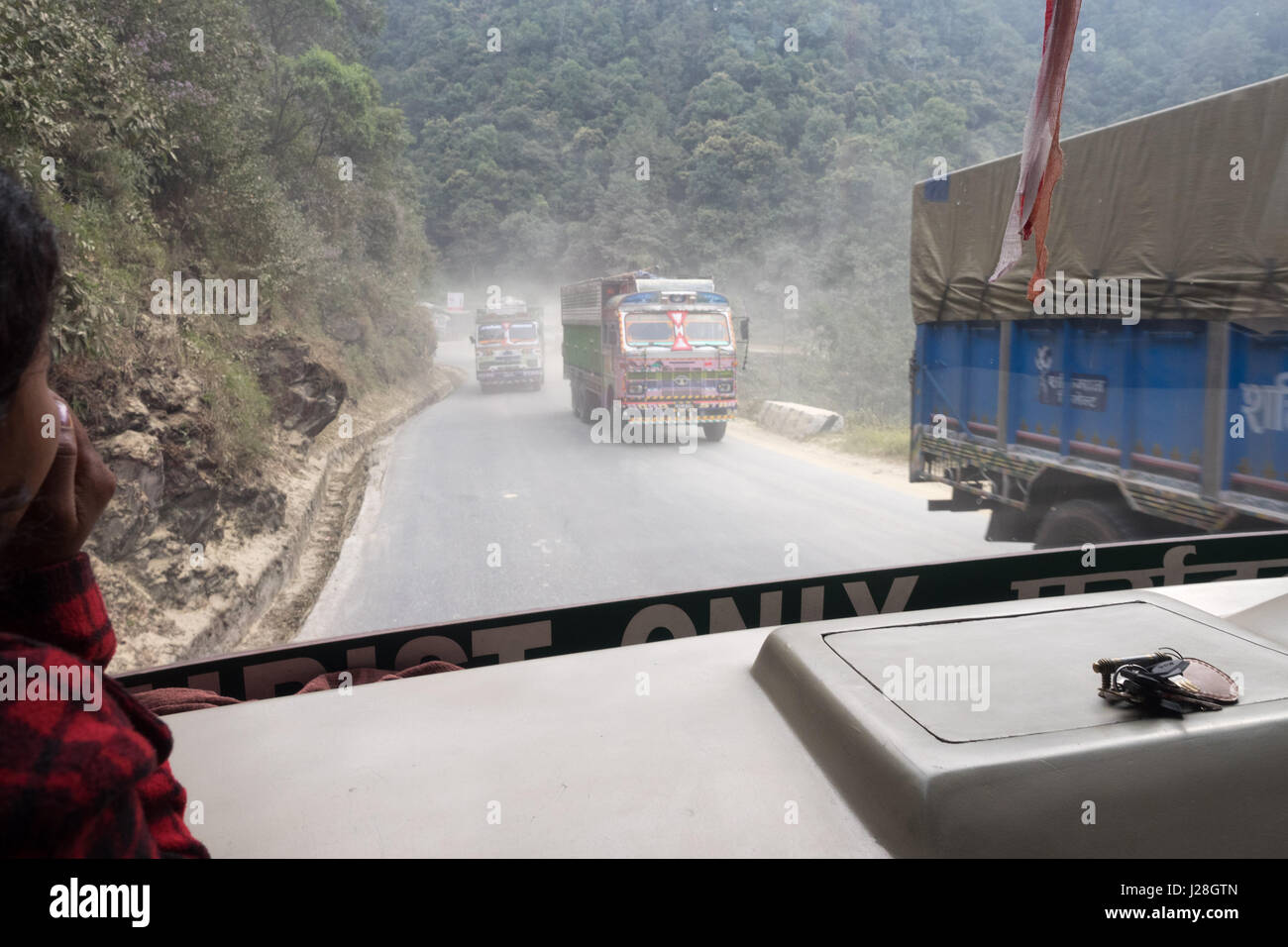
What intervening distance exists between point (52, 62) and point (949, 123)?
54.4ft

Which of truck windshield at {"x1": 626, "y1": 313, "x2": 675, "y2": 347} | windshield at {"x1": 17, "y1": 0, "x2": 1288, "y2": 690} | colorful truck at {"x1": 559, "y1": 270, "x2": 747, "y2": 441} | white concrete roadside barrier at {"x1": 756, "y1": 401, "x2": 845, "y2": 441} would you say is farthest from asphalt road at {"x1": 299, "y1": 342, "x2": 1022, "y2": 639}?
truck windshield at {"x1": 626, "y1": 313, "x2": 675, "y2": 347}

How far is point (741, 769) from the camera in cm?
122

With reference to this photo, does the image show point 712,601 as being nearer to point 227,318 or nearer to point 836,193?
point 227,318

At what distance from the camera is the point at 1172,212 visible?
4.98 m

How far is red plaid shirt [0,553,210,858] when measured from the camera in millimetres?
674

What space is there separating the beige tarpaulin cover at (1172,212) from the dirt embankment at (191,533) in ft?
17.3

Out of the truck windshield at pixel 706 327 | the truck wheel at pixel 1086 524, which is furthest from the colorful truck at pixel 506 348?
the truck wheel at pixel 1086 524

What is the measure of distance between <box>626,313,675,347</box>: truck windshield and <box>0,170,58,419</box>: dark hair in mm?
15472

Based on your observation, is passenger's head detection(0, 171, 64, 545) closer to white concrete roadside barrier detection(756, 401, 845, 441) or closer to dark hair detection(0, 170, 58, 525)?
dark hair detection(0, 170, 58, 525)

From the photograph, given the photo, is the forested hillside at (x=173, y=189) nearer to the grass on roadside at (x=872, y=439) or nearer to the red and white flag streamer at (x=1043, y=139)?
the red and white flag streamer at (x=1043, y=139)

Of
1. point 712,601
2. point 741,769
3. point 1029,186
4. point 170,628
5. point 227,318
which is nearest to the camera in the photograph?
point 741,769

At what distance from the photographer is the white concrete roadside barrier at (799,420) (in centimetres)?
1623
